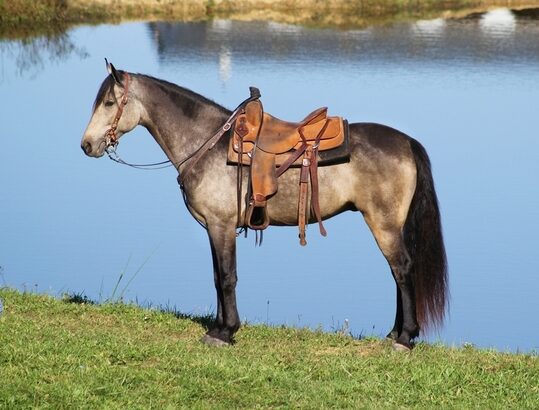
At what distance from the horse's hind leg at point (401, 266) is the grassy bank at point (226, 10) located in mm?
24554

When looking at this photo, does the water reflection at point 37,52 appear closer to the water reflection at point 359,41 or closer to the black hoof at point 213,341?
the water reflection at point 359,41

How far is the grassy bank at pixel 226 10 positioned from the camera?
32.6 m

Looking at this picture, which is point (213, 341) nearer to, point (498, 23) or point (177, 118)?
point (177, 118)

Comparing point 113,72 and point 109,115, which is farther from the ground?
point 113,72

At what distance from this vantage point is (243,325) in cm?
907

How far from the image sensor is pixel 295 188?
852cm

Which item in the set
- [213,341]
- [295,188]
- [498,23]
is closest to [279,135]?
[295,188]

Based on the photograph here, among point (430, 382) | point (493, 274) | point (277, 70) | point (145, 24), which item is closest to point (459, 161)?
point (493, 274)

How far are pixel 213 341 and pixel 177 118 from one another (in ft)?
5.31

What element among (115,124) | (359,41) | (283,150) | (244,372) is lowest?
(359,41)

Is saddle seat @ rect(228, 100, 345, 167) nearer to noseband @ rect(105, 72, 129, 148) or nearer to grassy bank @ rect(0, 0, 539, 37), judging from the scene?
noseband @ rect(105, 72, 129, 148)

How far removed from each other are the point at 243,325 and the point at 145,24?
83.3 feet

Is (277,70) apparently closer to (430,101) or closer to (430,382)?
(430,101)

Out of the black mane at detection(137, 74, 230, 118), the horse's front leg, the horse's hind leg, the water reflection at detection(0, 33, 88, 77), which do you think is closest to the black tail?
the horse's hind leg
